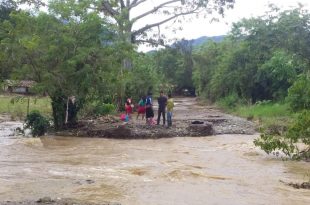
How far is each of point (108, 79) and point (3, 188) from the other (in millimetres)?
10885

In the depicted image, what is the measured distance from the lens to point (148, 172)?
12461 mm

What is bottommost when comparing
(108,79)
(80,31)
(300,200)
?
(300,200)

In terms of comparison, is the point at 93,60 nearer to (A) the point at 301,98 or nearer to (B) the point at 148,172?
(B) the point at 148,172

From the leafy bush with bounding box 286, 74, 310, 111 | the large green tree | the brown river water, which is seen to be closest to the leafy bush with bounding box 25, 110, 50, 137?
the large green tree

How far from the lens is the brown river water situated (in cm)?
980

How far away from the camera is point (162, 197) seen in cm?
964

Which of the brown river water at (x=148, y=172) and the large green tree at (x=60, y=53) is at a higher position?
the large green tree at (x=60, y=53)

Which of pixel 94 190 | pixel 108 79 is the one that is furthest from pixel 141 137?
pixel 94 190

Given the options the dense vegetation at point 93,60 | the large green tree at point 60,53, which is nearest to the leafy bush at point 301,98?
the dense vegetation at point 93,60

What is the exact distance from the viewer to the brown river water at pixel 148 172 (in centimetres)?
980

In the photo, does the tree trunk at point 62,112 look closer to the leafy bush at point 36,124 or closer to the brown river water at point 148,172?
the leafy bush at point 36,124

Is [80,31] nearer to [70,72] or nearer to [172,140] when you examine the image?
[70,72]

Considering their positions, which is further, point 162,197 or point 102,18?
point 102,18

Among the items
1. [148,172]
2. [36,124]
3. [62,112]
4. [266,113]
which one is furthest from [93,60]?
[266,113]
